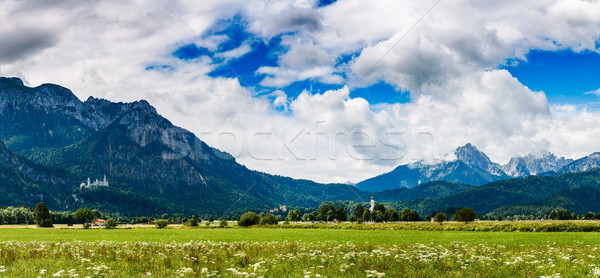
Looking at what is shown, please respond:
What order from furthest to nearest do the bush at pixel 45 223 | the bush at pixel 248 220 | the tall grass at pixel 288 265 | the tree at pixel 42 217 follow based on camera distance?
the tree at pixel 42 217
the bush at pixel 45 223
the bush at pixel 248 220
the tall grass at pixel 288 265

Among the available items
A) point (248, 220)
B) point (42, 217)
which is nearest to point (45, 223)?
point (42, 217)

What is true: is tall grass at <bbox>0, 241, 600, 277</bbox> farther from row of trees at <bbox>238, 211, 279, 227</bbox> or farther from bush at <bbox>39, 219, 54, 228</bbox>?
bush at <bbox>39, 219, 54, 228</bbox>

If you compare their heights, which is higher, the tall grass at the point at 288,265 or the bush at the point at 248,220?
the tall grass at the point at 288,265

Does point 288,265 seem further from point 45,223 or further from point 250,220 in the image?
point 45,223

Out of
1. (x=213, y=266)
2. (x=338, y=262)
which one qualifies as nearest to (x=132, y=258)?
(x=213, y=266)

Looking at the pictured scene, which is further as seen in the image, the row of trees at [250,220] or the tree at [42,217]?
the tree at [42,217]

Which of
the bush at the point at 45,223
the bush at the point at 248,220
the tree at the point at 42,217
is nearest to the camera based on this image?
the bush at the point at 248,220

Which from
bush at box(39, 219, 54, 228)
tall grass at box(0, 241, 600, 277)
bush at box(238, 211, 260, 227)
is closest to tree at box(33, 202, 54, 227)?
bush at box(39, 219, 54, 228)

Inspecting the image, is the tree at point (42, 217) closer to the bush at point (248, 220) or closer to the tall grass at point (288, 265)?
the bush at point (248, 220)

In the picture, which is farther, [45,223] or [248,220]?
[45,223]

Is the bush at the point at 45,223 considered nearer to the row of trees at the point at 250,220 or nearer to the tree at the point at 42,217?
the tree at the point at 42,217

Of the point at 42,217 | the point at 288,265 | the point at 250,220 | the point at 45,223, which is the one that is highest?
the point at 288,265

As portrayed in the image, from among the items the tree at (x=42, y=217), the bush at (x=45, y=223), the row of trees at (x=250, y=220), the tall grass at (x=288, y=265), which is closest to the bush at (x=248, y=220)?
the row of trees at (x=250, y=220)

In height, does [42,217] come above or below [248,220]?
above
